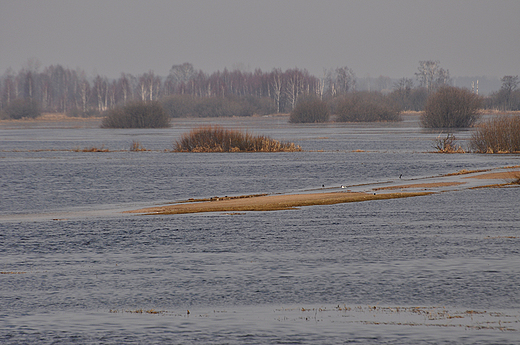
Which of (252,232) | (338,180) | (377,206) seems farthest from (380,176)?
(252,232)

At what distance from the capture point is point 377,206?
18375 mm

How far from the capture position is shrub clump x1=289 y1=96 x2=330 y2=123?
9869cm

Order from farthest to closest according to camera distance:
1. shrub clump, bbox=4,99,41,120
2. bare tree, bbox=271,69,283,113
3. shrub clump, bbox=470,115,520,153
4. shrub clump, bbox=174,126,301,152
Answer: bare tree, bbox=271,69,283,113
shrub clump, bbox=4,99,41,120
shrub clump, bbox=174,126,301,152
shrub clump, bbox=470,115,520,153

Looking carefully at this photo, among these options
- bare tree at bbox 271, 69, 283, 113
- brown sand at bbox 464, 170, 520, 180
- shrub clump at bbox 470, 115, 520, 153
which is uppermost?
bare tree at bbox 271, 69, 283, 113

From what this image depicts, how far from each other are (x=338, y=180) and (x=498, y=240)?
45.4 feet

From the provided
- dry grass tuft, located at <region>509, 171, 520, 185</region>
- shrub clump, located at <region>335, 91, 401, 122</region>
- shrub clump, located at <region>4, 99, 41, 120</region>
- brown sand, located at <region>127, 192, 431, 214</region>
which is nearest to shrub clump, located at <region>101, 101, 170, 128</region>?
shrub clump, located at <region>335, 91, 401, 122</region>

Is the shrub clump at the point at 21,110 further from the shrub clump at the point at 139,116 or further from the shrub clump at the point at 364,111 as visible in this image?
the shrub clump at the point at 364,111

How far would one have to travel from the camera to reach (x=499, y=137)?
39.8 m

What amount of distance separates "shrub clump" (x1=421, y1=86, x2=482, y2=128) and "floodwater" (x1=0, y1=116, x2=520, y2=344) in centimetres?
4781

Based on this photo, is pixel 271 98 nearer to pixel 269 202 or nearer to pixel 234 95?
pixel 234 95

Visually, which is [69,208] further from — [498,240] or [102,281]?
[498,240]

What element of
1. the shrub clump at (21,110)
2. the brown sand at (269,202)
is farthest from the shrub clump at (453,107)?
the shrub clump at (21,110)

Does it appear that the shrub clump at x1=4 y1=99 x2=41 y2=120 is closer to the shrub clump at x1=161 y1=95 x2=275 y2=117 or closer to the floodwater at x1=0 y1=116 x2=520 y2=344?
the shrub clump at x1=161 y1=95 x2=275 y2=117

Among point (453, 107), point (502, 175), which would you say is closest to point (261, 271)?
point (502, 175)
